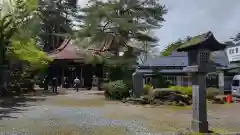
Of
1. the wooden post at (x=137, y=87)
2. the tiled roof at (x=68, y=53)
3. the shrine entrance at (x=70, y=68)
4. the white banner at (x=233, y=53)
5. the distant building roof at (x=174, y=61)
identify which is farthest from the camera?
the white banner at (x=233, y=53)

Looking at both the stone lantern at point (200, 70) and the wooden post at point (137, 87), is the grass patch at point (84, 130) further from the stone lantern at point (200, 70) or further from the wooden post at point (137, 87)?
the wooden post at point (137, 87)

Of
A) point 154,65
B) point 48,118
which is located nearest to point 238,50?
point 154,65

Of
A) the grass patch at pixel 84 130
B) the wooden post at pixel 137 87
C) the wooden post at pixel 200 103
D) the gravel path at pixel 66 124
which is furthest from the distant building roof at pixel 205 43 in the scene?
the wooden post at pixel 137 87

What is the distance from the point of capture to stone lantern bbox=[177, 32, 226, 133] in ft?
32.2

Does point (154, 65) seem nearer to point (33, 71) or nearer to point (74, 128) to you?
point (33, 71)

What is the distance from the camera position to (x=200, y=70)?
9.74 metres

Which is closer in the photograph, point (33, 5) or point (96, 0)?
point (33, 5)

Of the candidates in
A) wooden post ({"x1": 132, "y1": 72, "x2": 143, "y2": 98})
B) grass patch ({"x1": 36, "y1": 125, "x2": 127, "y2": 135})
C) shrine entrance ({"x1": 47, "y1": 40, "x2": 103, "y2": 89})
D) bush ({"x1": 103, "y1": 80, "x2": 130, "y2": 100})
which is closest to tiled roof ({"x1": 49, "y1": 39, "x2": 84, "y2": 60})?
shrine entrance ({"x1": 47, "y1": 40, "x2": 103, "y2": 89})

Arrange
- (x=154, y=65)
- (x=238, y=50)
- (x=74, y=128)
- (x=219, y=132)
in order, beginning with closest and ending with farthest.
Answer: (x=219, y=132)
(x=74, y=128)
(x=154, y=65)
(x=238, y=50)

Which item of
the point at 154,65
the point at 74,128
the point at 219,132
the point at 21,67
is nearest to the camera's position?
the point at 219,132

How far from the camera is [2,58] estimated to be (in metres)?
26.1

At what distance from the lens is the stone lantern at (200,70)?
9820 mm

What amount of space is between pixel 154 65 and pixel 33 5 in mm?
15486

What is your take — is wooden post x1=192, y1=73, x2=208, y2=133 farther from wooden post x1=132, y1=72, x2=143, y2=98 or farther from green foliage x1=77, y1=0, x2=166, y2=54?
green foliage x1=77, y1=0, x2=166, y2=54
